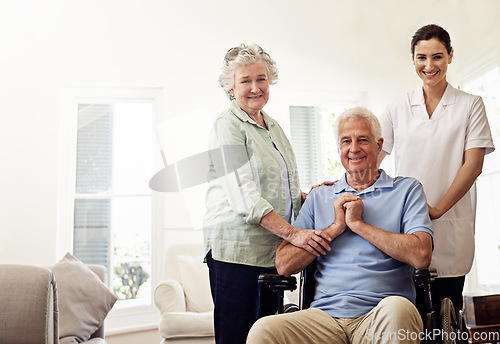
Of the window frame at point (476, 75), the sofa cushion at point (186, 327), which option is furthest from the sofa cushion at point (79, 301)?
the window frame at point (476, 75)

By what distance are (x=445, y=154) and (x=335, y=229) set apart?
21.5 inches

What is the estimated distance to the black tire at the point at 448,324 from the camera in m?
1.49

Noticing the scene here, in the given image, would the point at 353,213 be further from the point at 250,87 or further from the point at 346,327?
the point at 250,87

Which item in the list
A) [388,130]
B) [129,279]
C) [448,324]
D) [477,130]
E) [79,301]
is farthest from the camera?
[129,279]

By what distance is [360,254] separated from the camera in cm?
171

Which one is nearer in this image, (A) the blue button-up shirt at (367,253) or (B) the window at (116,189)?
(A) the blue button-up shirt at (367,253)

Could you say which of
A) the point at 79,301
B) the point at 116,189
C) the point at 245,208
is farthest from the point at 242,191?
the point at 116,189

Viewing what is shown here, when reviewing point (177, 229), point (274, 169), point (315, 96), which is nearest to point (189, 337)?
point (177, 229)

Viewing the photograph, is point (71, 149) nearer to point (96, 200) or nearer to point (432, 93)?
point (96, 200)

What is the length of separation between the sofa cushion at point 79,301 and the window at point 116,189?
1.41 meters

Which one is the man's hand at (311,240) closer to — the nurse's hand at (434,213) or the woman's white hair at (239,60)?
the nurse's hand at (434,213)

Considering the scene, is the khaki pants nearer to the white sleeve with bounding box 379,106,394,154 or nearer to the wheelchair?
the wheelchair

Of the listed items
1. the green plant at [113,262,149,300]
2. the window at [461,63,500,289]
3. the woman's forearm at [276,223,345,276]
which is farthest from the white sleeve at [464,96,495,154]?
the green plant at [113,262,149,300]

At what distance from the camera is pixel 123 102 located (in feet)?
13.6
